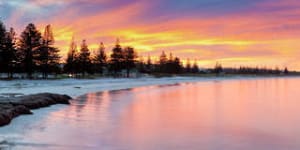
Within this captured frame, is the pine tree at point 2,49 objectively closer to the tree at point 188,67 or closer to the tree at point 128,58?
the tree at point 128,58

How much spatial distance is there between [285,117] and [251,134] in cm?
599

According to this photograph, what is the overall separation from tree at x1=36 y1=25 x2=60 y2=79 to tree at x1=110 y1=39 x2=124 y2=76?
2472cm

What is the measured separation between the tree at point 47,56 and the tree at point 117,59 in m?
24.7

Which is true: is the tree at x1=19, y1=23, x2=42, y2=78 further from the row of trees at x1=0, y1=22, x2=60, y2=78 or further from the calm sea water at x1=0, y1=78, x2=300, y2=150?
the calm sea water at x1=0, y1=78, x2=300, y2=150

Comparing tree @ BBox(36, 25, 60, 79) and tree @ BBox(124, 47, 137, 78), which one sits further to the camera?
tree @ BBox(124, 47, 137, 78)

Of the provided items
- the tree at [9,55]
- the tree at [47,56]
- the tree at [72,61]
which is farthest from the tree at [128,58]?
the tree at [9,55]

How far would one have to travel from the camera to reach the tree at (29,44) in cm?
5941

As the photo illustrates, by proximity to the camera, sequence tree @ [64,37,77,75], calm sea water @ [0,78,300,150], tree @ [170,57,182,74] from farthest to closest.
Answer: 1. tree @ [170,57,182,74]
2. tree @ [64,37,77,75]
3. calm sea water @ [0,78,300,150]

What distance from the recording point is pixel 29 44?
60.3m

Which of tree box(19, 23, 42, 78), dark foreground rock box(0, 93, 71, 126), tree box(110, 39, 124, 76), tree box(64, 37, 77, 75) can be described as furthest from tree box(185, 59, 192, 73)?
dark foreground rock box(0, 93, 71, 126)

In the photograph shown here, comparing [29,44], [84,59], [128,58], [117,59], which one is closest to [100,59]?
[117,59]

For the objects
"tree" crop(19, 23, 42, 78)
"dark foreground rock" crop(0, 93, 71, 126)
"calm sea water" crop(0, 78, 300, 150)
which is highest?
"tree" crop(19, 23, 42, 78)

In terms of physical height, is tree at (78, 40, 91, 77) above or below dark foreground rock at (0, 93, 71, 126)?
above

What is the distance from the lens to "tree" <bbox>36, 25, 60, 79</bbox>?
201ft
